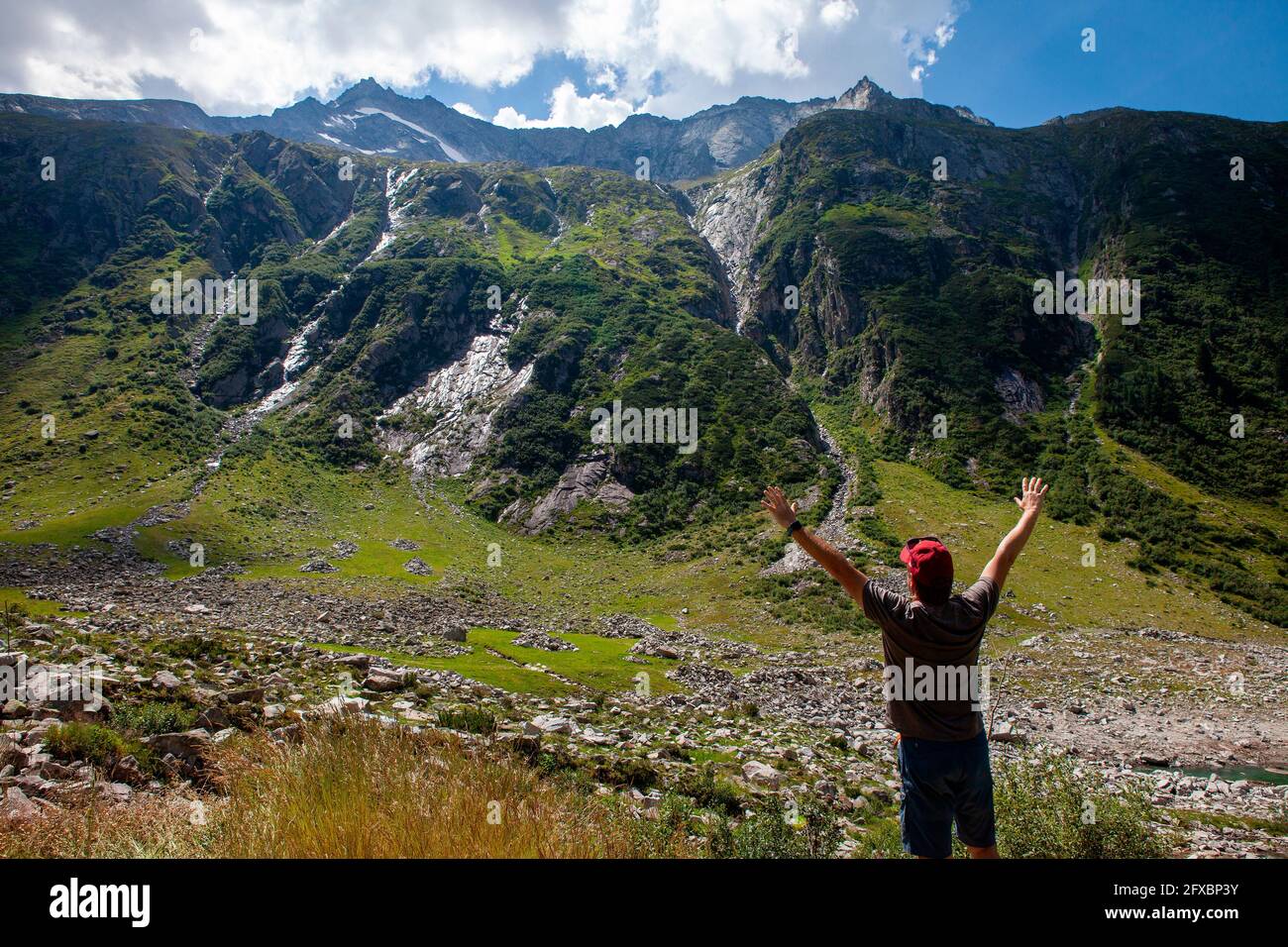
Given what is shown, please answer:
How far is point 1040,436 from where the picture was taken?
76.1 metres

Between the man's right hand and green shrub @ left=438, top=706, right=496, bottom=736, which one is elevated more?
the man's right hand

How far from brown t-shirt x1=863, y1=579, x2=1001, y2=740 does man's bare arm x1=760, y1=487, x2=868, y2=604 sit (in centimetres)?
23

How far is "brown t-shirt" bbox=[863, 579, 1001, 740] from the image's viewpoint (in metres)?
4.49

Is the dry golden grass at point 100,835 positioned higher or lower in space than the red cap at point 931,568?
lower

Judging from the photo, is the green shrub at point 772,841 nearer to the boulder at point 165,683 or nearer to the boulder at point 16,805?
the boulder at point 16,805

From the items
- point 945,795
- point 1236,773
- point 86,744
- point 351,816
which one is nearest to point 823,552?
point 945,795

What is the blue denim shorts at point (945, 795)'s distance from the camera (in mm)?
4625

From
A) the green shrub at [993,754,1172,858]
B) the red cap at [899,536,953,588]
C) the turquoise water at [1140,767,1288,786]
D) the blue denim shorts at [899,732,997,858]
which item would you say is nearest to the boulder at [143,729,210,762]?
the blue denim shorts at [899,732,997,858]

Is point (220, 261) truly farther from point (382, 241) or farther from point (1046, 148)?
point (1046, 148)

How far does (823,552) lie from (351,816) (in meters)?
4.37

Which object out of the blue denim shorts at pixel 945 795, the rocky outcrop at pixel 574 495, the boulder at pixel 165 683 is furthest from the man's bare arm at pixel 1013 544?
the rocky outcrop at pixel 574 495

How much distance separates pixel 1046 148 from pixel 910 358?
121 meters

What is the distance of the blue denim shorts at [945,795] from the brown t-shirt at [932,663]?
137 mm

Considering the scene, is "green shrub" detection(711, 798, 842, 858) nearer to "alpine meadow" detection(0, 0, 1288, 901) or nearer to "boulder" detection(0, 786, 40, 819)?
"alpine meadow" detection(0, 0, 1288, 901)
